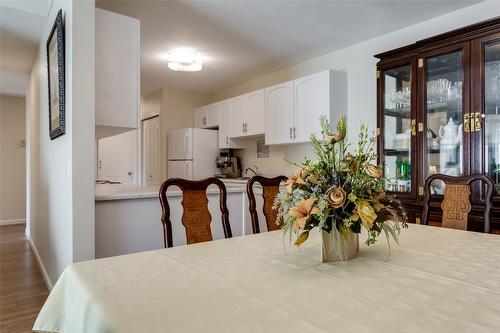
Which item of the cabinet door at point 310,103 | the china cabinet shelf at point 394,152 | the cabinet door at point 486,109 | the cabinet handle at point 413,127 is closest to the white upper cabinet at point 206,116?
the cabinet door at point 310,103

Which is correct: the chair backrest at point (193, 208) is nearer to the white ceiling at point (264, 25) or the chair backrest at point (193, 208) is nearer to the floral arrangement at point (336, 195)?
the floral arrangement at point (336, 195)

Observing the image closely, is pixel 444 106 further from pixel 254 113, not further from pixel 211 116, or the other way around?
pixel 211 116

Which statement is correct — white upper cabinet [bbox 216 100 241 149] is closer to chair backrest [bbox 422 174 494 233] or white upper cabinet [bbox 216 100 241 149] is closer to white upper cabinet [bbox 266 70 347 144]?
white upper cabinet [bbox 266 70 347 144]

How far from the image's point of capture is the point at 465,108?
7.95 ft

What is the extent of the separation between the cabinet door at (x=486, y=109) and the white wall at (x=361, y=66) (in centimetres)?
47

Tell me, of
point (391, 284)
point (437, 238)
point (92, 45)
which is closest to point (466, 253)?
point (437, 238)

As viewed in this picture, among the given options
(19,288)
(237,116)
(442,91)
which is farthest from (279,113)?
(19,288)

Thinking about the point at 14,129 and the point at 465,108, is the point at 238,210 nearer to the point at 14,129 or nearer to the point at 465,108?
the point at 465,108

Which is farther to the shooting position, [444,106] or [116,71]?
[444,106]

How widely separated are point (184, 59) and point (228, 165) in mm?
1918

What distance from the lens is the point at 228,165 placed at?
5156 millimetres

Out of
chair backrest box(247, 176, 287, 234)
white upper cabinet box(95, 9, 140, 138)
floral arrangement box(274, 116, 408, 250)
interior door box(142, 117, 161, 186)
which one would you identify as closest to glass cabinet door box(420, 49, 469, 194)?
chair backrest box(247, 176, 287, 234)

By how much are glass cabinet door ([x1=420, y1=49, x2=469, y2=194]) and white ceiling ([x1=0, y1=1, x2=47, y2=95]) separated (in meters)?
3.27

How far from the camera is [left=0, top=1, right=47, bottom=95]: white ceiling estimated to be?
2.78 meters
